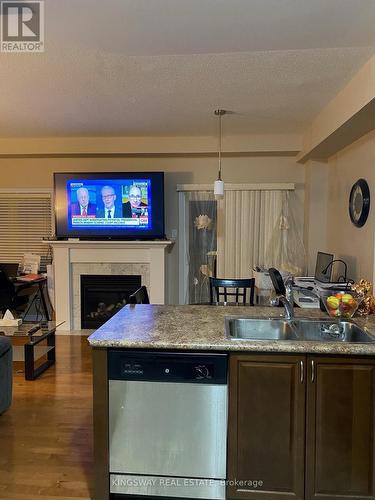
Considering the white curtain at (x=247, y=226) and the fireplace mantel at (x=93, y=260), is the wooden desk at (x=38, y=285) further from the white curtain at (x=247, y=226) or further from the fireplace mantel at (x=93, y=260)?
the white curtain at (x=247, y=226)

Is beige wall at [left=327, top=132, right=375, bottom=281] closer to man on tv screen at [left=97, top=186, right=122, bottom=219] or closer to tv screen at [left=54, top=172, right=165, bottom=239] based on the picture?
tv screen at [left=54, top=172, right=165, bottom=239]

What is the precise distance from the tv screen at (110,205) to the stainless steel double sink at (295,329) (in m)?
2.99

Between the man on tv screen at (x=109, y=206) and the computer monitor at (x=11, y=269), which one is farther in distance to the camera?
the computer monitor at (x=11, y=269)

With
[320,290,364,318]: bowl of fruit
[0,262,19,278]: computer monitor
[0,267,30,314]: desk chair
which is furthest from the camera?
[0,262,19,278]: computer monitor

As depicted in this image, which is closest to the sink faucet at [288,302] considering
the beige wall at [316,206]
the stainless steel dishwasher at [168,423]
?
the stainless steel dishwasher at [168,423]

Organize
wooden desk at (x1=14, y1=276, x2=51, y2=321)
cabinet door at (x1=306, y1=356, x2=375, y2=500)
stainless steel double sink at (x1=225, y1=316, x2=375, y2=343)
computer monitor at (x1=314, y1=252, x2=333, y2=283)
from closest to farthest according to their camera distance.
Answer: cabinet door at (x1=306, y1=356, x2=375, y2=500), stainless steel double sink at (x1=225, y1=316, x2=375, y2=343), computer monitor at (x1=314, y1=252, x2=333, y2=283), wooden desk at (x1=14, y1=276, x2=51, y2=321)

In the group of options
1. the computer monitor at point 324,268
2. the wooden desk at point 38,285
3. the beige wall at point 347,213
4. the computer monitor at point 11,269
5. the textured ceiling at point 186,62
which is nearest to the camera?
the textured ceiling at point 186,62

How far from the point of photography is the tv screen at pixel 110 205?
5117mm

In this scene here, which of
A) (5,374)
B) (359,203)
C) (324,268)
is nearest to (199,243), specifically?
(324,268)

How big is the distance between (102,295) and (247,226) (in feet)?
7.50

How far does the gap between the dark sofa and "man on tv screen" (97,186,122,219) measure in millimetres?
2424

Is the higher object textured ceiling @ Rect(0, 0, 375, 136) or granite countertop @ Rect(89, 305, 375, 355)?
textured ceiling @ Rect(0, 0, 375, 136)

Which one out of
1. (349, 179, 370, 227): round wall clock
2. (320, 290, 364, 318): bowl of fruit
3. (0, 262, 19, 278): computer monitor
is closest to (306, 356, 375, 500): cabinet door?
(320, 290, 364, 318): bowl of fruit

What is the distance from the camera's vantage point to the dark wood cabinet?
5.88 ft
